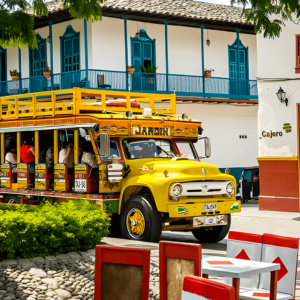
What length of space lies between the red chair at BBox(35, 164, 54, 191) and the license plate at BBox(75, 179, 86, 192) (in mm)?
1075

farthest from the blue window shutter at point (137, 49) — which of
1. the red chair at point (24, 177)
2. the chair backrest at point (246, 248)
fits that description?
the chair backrest at point (246, 248)

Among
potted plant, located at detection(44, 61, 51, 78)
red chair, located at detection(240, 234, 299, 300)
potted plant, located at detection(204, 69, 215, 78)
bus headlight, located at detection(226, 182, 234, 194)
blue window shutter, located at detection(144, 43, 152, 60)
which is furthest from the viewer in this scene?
potted plant, located at detection(204, 69, 215, 78)

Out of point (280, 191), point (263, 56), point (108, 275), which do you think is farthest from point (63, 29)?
point (108, 275)

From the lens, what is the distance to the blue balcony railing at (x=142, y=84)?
25.2 meters

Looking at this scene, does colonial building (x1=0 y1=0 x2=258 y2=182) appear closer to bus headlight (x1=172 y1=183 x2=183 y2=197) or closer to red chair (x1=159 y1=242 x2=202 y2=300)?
bus headlight (x1=172 y1=183 x2=183 y2=197)

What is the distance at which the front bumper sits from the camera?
34.9 ft

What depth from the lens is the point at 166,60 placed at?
1044 inches

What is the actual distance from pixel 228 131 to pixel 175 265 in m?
23.3

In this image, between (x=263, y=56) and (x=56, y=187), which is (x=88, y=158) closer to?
(x=56, y=187)

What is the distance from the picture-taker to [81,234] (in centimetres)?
820

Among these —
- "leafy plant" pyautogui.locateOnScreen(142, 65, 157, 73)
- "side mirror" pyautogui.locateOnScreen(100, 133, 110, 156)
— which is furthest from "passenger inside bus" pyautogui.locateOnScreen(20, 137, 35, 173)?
"leafy plant" pyautogui.locateOnScreen(142, 65, 157, 73)

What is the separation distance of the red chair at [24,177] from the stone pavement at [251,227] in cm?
336

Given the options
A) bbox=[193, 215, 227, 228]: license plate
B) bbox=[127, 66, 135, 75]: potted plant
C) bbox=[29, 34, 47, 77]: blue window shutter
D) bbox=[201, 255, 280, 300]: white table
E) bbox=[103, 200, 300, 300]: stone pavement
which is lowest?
bbox=[103, 200, 300, 300]: stone pavement

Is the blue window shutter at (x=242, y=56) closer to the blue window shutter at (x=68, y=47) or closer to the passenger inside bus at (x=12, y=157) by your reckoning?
the blue window shutter at (x=68, y=47)
